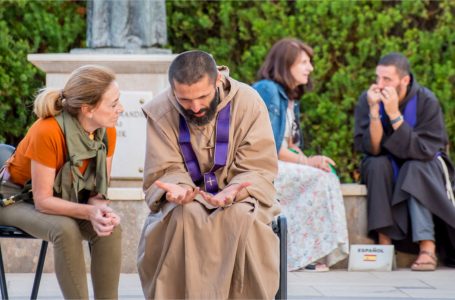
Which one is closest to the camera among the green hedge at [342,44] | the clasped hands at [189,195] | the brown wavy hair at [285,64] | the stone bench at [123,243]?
the clasped hands at [189,195]

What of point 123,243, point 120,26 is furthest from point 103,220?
point 120,26

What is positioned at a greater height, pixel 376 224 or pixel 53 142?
pixel 53 142

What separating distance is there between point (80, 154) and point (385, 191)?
3.12 meters

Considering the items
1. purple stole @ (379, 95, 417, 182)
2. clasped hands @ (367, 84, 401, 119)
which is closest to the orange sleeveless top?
clasped hands @ (367, 84, 401, 119)

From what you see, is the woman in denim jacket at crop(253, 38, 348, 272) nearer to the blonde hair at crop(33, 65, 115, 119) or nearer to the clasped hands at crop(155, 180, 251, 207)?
the blonde hair at crop(33, 65, 115, 119)

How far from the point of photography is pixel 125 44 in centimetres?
812

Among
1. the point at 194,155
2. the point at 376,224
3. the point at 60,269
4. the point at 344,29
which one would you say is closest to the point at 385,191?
the point at 376,224

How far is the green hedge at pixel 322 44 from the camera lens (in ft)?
29.3

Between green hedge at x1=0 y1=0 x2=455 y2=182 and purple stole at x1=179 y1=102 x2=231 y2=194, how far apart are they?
13.6ft

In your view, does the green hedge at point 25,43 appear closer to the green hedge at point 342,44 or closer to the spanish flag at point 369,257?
the green hedge at point 342,44

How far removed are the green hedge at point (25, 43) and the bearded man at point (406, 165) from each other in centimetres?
289

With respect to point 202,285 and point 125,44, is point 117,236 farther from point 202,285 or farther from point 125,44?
point 125,44

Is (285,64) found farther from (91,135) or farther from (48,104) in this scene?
(48,104)

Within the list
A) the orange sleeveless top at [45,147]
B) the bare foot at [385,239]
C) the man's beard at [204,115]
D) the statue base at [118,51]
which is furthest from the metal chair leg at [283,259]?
the statue base at [118,51]
